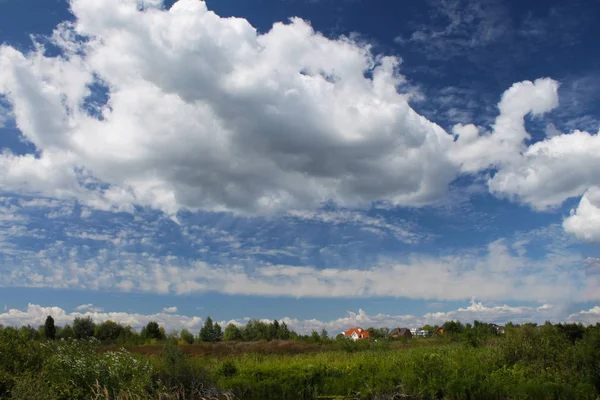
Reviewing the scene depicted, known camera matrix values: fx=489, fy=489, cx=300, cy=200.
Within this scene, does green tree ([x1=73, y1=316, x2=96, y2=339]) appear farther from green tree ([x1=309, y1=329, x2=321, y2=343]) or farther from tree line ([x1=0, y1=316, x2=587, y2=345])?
green tree ([x1=309, y1=329, x2=321, y2=343])

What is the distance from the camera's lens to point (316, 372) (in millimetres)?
38719

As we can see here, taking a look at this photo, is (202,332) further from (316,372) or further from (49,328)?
(316,372)

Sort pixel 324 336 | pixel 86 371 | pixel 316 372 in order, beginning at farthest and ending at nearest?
pixel 324 336, pixel 316 372, pixel 86 371

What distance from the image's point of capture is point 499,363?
35.0m

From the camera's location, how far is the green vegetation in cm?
2192

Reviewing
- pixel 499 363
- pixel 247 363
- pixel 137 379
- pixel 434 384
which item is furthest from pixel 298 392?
pixel 137 379

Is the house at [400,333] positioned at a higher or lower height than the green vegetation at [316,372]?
higher

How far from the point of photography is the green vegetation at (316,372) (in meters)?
21.9

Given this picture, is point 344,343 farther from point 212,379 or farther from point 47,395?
point 47,395

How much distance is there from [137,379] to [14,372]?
5.36 metres

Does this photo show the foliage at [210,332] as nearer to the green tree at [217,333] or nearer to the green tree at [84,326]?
the green tree at [217,333]

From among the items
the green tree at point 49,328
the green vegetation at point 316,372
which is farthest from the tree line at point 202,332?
the green vegetation at point 316,372

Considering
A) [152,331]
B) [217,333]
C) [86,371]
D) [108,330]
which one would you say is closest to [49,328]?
[108,330]

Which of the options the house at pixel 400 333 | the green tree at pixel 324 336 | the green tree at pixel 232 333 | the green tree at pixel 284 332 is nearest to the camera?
the green tree at pixel 324 336
